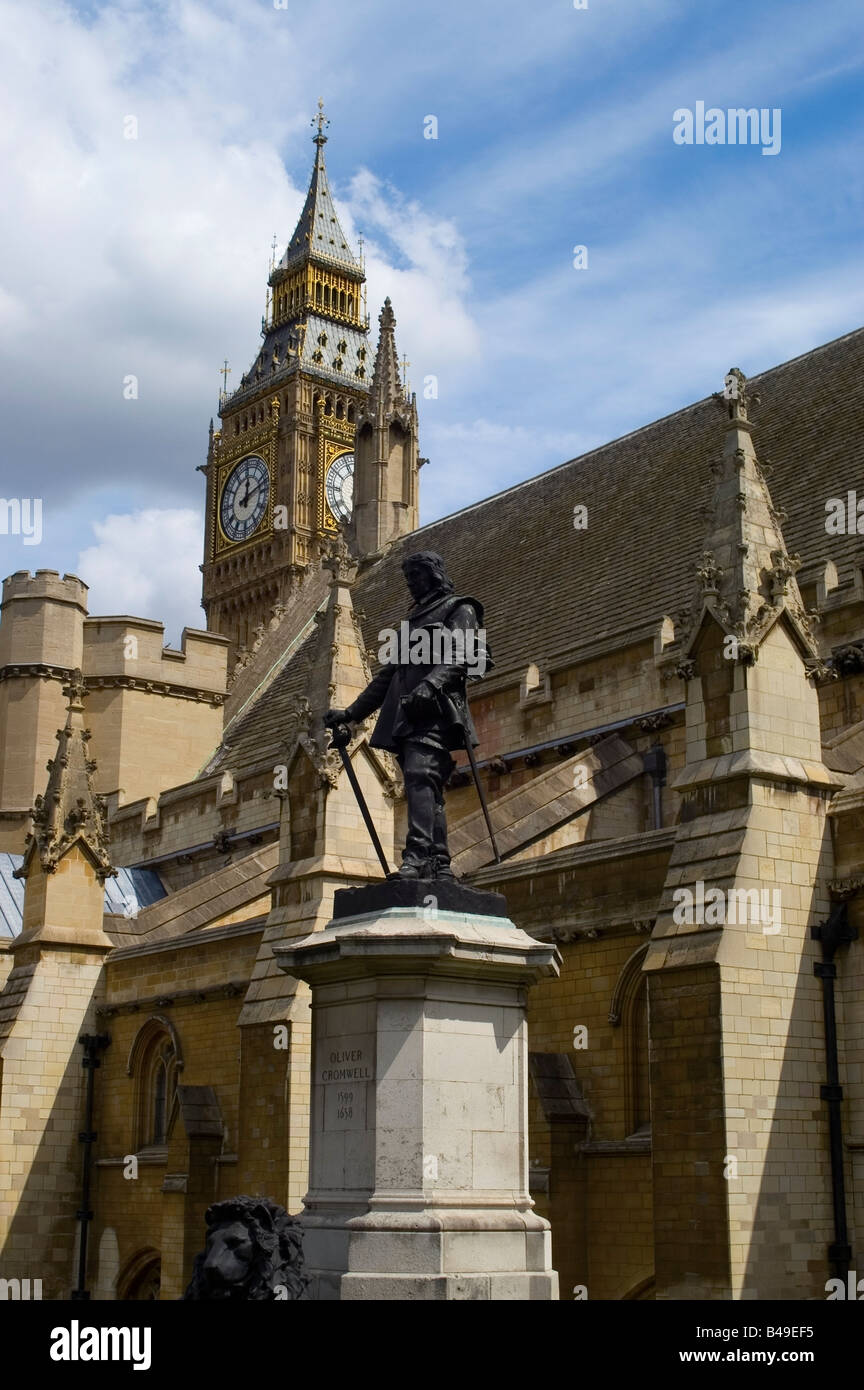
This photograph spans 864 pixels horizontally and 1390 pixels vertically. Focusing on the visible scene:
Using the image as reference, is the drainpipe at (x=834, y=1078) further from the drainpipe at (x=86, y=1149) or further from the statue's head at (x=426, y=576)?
the drainpipe at (x=86, y=1149)

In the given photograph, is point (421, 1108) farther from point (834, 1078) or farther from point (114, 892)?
point (114, 892)

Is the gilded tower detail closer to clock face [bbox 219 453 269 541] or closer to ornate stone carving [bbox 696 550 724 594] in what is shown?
clock face [bbox 219 453 269 541]

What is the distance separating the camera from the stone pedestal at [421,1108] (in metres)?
10.4

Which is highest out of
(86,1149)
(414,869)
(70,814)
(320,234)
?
(320,234)

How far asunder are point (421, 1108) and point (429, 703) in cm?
273

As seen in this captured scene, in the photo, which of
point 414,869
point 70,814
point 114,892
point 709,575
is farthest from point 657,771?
point 114,892

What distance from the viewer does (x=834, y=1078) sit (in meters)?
16.0

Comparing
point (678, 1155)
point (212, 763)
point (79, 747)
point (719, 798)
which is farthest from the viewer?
point (212, 763)

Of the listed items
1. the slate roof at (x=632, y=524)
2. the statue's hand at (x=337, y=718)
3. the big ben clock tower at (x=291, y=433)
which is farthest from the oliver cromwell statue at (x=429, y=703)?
the big ben clock tower at (x=291, y=433)

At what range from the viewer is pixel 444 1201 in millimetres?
10539
